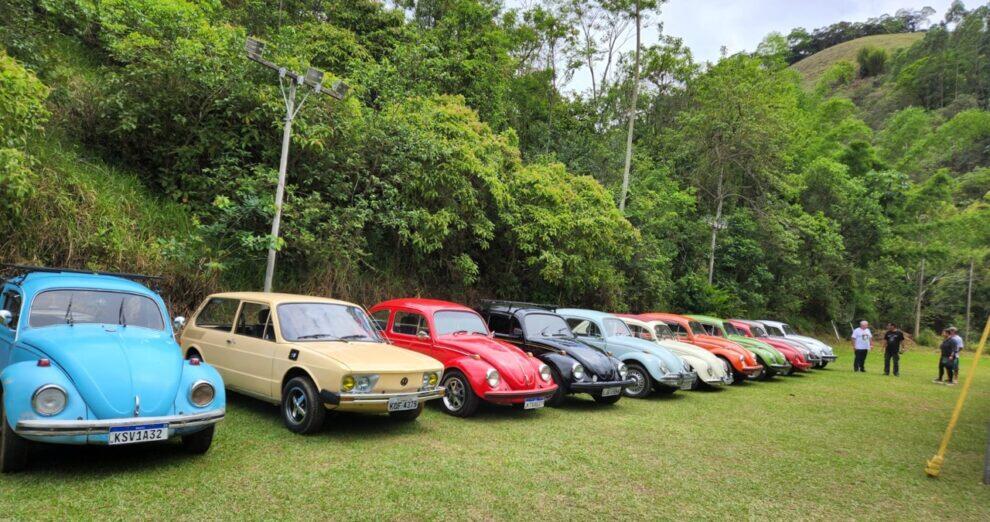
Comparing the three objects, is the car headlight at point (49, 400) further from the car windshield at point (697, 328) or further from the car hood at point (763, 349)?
the car hood at point (763, 349)

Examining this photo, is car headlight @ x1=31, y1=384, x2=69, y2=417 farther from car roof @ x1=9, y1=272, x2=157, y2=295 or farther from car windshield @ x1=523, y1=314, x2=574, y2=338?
car windshield @ x1=523, y1=314, x2=574, y2=338

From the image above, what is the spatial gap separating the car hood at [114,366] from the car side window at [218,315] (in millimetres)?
1994

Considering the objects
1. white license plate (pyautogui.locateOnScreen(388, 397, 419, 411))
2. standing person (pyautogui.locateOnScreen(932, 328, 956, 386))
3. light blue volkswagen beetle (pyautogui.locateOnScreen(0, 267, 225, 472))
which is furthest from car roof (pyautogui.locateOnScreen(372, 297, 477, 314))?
standing person (pyautogui.locateOnScreen(932, 328, 956, 386))

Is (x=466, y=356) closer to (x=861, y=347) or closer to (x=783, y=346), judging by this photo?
(x=783, y=346)

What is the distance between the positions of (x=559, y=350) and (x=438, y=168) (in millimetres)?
5964

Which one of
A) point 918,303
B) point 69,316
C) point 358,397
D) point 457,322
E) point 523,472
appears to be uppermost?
point 918,303

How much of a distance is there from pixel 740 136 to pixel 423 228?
19.1 metres

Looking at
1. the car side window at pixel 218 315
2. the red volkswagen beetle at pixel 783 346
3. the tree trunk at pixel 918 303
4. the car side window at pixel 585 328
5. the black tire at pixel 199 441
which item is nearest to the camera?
the black tire at pixel 199 441

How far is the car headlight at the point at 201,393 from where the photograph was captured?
457cm

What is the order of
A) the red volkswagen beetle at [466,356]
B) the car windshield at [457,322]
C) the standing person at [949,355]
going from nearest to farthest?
the red volkswagen beetle at [466,356]
the car windshield at [457,322]
the standing person at [949,355]

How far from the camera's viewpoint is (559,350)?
8.77 metres

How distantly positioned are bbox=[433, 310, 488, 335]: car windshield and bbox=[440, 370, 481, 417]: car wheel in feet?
2.53

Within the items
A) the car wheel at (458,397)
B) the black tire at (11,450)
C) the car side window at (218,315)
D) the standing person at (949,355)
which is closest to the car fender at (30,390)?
the black tire at (11,450)

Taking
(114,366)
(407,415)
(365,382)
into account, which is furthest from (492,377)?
(114,366)
